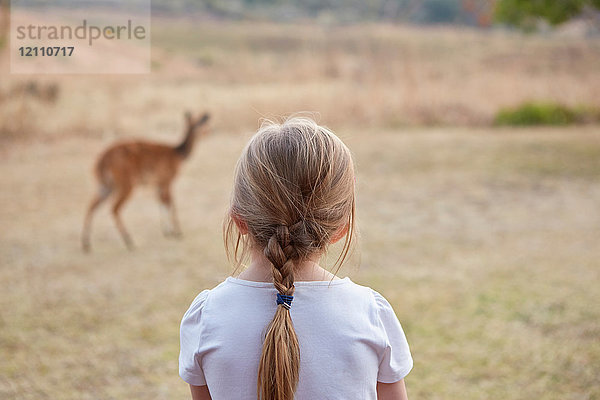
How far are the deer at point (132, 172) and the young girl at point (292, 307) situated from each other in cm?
395

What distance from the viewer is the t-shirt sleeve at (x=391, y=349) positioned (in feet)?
3.75

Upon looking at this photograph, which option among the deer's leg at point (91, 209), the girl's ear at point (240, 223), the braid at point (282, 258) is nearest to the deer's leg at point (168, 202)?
the deer's leg at point (91, 209)

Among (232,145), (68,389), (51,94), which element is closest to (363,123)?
(232,145)

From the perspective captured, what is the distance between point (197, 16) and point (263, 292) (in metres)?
23.3

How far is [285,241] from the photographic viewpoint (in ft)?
3.71

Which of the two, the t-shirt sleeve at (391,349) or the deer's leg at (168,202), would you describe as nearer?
the t-shirt sleeve at (391,349)

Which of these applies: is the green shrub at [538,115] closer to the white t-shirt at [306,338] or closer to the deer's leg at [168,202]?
the deer's leg at [168,202]

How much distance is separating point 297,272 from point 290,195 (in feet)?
0.47

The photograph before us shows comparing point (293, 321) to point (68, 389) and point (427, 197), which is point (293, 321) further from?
point (427, 197)

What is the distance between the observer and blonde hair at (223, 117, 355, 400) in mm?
1102

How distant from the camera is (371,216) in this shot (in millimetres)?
5934

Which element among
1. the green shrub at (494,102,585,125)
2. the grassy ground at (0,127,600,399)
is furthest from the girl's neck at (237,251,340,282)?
the green shrub at (494,102,585,125)

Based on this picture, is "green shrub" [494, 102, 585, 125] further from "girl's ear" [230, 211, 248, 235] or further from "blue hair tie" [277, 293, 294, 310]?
"blue hair tie" [277, 293, 294, 310]

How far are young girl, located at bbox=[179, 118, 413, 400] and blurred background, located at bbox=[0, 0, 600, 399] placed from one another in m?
0.27
